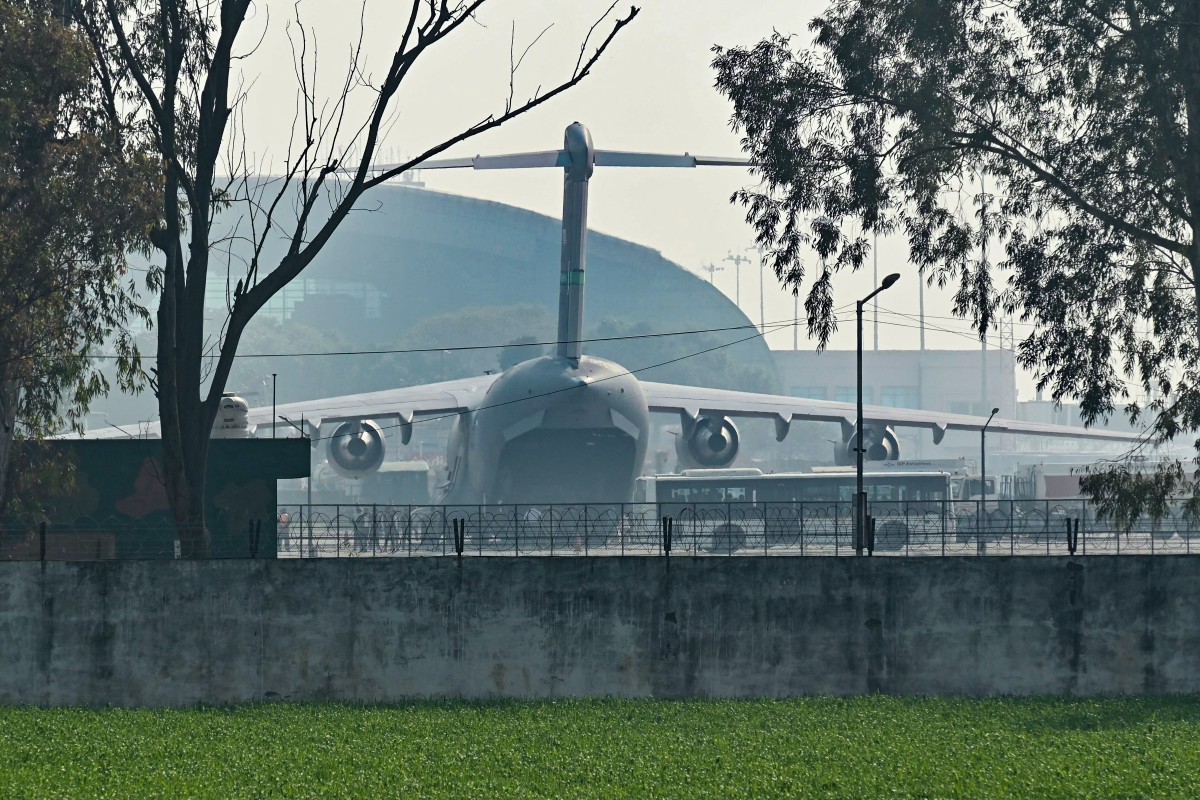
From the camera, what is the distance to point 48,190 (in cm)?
2775

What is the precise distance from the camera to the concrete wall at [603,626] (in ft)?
80.9

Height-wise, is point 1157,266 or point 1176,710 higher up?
point 1157,266

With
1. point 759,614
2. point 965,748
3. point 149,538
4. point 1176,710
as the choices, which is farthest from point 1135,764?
point 149,538

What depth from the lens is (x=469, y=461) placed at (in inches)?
2302

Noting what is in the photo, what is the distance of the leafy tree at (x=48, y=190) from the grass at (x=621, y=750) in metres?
9.20

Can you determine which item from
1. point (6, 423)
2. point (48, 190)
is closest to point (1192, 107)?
point (48, 190)

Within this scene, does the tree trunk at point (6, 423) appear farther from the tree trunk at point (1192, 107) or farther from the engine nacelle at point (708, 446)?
the engine nacelle at point (708, 446)

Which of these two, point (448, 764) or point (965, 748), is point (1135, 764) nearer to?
point (965, 748)

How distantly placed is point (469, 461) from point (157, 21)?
31877mm

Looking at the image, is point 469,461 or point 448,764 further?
point 469,461

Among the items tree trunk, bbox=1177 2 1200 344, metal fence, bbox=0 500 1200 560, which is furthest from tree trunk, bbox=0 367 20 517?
tree trunk, bbox=1177 2 1200 344

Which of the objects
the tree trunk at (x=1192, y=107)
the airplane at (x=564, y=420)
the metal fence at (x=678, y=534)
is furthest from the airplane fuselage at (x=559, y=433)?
the tree trunk at (x=1192, y=107)

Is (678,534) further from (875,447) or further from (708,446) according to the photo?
(875,447)

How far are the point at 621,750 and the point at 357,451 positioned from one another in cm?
4198
